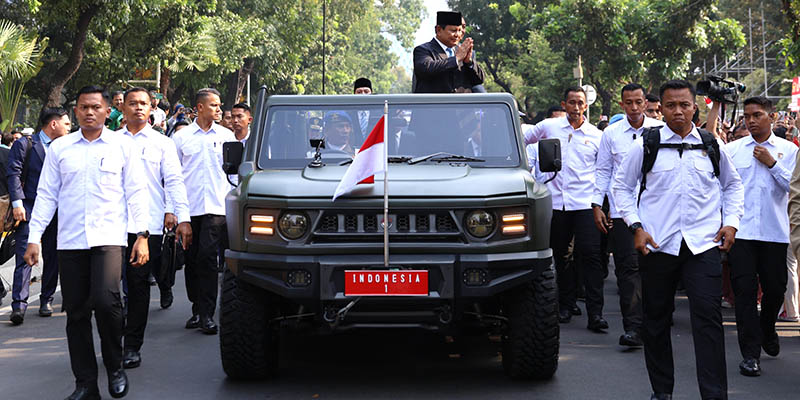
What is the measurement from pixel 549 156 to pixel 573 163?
256 centimetres

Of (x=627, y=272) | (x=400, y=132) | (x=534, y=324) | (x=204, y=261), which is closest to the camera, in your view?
(x=534, y=324)

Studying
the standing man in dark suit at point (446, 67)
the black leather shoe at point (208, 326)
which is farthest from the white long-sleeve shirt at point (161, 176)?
the standing man in dark suit at point (446, 67)

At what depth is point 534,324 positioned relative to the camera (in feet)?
21.9

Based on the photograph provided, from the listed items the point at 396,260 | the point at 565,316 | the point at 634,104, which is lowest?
the point at 565,316


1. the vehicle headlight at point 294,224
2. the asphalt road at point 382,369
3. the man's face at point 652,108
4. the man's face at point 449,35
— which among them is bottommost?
the asphalt road at point 382,369

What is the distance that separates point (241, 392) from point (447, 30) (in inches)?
176

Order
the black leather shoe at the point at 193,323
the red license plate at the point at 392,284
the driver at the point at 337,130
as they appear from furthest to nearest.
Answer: the black leather shoe at the point at 193,323 → the driver at the point at 337,130 → the red license plate at the point at 392,284

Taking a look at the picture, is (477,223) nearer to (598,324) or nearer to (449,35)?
(598,324)

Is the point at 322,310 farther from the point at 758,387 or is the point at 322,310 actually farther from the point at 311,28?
the point at 311,28

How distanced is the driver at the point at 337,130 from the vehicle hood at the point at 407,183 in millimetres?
496

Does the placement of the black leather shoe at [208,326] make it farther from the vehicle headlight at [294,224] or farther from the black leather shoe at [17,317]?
the vehicle headlight at [294,224]

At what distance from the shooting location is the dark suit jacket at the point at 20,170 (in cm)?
1021

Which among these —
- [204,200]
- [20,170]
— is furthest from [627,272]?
[20,170]

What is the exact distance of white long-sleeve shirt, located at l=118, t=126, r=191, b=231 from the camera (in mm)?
7411
